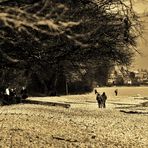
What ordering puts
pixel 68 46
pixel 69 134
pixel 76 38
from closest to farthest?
pixel 76 38 < pixel 68 46 < pixel 69 134

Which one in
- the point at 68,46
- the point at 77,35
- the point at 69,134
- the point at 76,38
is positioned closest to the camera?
the point at 77,35

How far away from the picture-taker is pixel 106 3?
1309 centimetres

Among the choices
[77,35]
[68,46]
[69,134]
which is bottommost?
[69,134]

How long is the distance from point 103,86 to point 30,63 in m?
87.7

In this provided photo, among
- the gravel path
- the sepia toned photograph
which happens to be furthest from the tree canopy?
the gravel path

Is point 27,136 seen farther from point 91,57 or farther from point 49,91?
point 49,91

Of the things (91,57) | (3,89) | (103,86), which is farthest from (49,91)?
(91,57)

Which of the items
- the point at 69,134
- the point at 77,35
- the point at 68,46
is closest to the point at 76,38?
the point at 77,35

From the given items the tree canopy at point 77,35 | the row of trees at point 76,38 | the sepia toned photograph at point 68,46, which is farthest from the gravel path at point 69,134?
the tree canopy at point 77,35

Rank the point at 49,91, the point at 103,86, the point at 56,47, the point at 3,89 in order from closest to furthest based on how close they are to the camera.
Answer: the point at 56,47 < the point at 3,89 < the point at 49,91 < the point at 103,86

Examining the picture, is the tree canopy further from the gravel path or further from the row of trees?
the gravel path

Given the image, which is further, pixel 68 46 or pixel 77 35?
pixel 68 46

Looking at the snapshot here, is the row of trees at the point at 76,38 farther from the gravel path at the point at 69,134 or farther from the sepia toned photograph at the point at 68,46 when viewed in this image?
the gravel path at the point at 69,134

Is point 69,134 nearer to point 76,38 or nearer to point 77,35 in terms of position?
point 76,38
